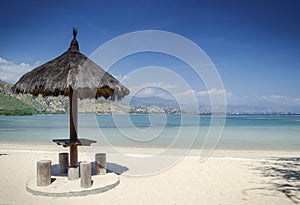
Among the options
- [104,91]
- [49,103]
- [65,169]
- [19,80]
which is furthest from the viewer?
[49,103]

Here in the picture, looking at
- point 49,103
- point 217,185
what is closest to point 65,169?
point 217,185

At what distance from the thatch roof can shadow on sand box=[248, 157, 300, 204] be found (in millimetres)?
3774

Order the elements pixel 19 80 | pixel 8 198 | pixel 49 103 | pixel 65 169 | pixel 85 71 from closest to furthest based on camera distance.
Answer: pixel 8 198 → pixel 85 71 → pixel 19 80 → pixel 65 169 → pixel 49 103

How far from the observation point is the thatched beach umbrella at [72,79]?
5016 millimetres

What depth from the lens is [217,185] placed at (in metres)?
5.56

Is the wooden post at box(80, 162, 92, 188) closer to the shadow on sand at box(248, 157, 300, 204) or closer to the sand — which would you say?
the sand

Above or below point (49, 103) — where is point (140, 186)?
below

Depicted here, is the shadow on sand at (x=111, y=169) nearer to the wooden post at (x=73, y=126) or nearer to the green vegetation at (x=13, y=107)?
the wooden post at (x=73, y=126)

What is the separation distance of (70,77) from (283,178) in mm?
5195

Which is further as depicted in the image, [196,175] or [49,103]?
[49,103]

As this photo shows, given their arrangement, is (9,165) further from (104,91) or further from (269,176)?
(269,176)

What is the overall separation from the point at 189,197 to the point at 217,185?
107 centimetres

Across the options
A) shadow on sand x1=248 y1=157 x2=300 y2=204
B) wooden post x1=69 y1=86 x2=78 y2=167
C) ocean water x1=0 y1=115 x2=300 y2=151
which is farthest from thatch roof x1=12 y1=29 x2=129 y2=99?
ocean water x1=0 y1=115 x2=300 y2=151

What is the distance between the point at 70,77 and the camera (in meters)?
4.96
